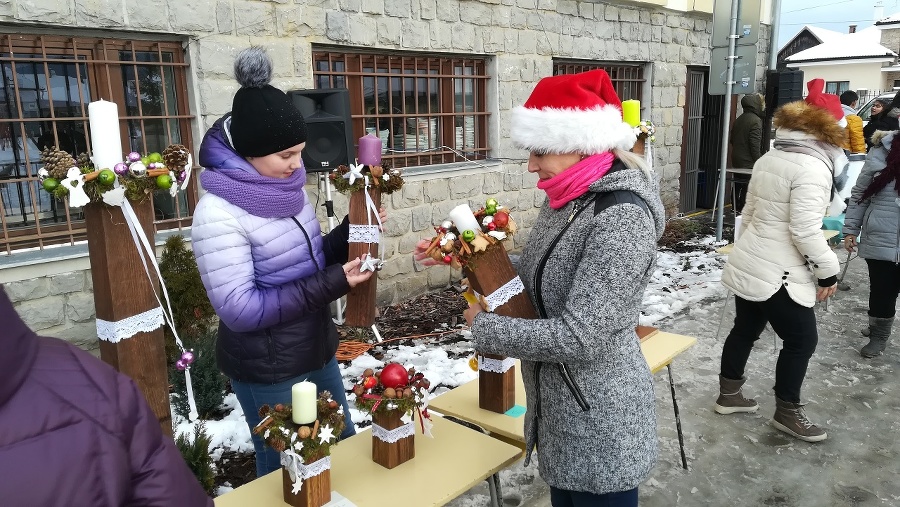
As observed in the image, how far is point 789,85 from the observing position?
31.1 ft

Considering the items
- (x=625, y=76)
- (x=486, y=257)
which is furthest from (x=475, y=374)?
(x=625, y=76)

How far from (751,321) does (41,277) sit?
4.42 m

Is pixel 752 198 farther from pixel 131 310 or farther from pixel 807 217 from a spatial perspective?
pixel 131 310

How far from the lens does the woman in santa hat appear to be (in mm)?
1716

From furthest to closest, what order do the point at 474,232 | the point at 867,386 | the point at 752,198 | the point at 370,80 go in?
the point at 370,80 → the point at 867,386 → the point at 752,198 → the point at 474,232

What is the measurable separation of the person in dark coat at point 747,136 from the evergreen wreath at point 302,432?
29.5 feet

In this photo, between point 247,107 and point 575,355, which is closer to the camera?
point 575,355

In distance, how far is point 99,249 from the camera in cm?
195

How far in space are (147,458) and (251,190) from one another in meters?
1.20

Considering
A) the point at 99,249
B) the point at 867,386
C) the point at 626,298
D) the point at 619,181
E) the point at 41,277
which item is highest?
the point at 619,181

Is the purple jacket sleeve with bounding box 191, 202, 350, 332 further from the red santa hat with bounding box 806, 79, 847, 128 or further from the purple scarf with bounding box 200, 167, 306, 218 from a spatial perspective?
the red santa hat with bounding box 806, 79, 847, 128

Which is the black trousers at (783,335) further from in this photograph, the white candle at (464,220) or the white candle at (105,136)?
the white candle at (105,136)

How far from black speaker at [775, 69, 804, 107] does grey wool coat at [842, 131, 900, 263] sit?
17.1ft

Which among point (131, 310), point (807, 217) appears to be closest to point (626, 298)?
point (131, 310)
